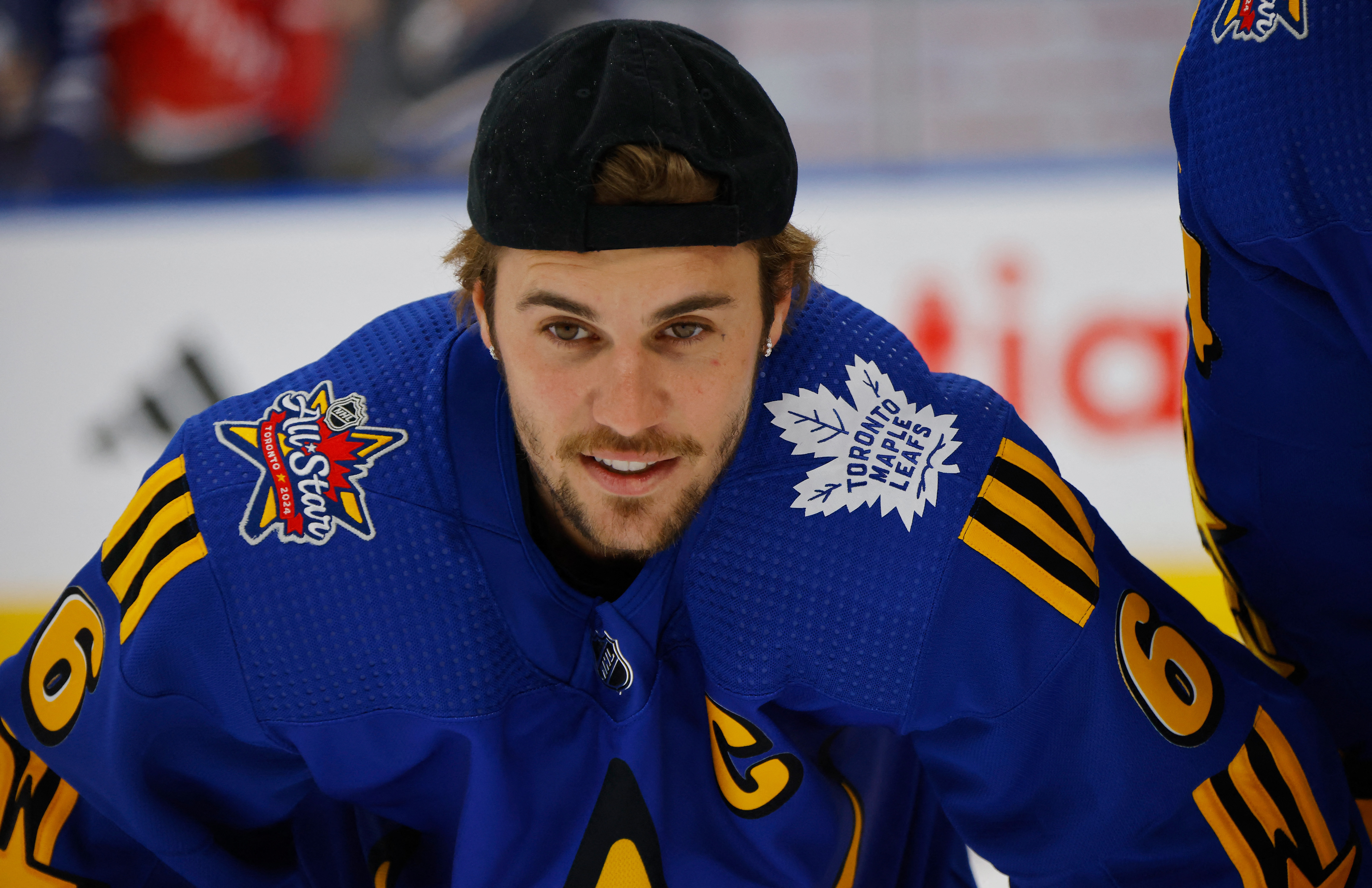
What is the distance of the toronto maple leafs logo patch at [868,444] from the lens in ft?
3.83

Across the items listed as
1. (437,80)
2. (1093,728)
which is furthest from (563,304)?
(437,80)

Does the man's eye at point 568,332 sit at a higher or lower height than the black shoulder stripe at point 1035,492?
higher

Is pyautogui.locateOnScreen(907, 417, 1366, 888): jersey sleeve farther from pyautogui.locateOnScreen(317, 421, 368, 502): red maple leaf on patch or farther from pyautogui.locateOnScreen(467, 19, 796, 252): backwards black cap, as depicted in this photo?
pyautogui.locateOnScreen(317, 421, 368, 502): red maple leaf on patch

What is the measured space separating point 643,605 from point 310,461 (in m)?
0.36

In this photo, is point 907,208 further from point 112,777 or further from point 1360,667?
point 112,777

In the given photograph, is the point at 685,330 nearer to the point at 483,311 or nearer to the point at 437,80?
the point at 483,311

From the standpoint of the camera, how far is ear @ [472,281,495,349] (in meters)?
1.26

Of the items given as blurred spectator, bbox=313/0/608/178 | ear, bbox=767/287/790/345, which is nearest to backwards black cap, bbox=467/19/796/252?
ear, bbox=767/287/790/345

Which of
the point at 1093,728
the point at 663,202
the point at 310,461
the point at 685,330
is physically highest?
the point at 663,202

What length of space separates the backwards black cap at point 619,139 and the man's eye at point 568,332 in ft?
0.26

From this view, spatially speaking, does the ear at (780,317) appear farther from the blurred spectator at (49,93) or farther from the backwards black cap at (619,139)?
the blurred spectator at (49,93)

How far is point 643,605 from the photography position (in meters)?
1.23

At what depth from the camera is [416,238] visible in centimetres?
314

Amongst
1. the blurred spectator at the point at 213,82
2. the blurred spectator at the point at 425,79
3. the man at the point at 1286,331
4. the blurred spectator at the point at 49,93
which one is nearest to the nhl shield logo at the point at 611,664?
the man at the point at 1286,331
